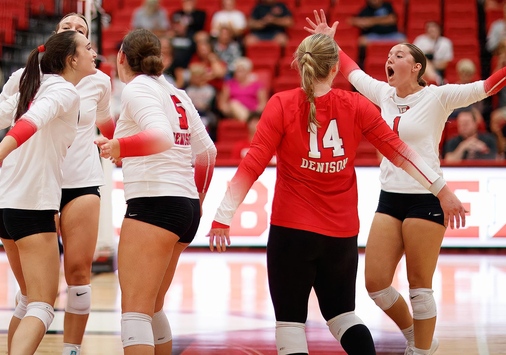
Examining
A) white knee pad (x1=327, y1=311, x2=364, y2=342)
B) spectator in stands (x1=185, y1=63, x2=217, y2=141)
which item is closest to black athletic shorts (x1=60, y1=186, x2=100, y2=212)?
white knee pad (x1=327, y1=311, x2=364, y2=342)

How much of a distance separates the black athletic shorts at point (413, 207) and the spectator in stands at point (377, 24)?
7.83 meters

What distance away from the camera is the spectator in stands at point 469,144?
31.9ft

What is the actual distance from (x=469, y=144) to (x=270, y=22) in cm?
441

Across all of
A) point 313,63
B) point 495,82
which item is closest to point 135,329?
point 313,63

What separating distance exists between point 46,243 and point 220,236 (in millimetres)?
955

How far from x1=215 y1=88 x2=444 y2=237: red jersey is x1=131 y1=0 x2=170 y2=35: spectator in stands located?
968 centimetres

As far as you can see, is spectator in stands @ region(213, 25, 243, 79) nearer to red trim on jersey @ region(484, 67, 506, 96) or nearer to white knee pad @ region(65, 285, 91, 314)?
red trim on jersey @ region(484, 67, 506, 96)

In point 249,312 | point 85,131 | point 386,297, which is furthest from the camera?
point 249,312

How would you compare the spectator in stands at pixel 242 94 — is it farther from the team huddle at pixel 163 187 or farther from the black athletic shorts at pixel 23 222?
the black athletic shorts at pixel 23 222

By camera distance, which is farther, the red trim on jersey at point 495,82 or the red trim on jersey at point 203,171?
the red trim on jersey at point 495,82

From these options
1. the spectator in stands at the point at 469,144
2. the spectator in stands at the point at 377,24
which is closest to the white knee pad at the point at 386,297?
the spectator in stands at the point at 469,144

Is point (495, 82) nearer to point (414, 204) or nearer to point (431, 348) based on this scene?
point (414, 204)

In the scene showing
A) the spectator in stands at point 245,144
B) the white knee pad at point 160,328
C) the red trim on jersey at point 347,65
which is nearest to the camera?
the white knee pad at point 160,328

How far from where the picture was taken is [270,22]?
1286 cm
